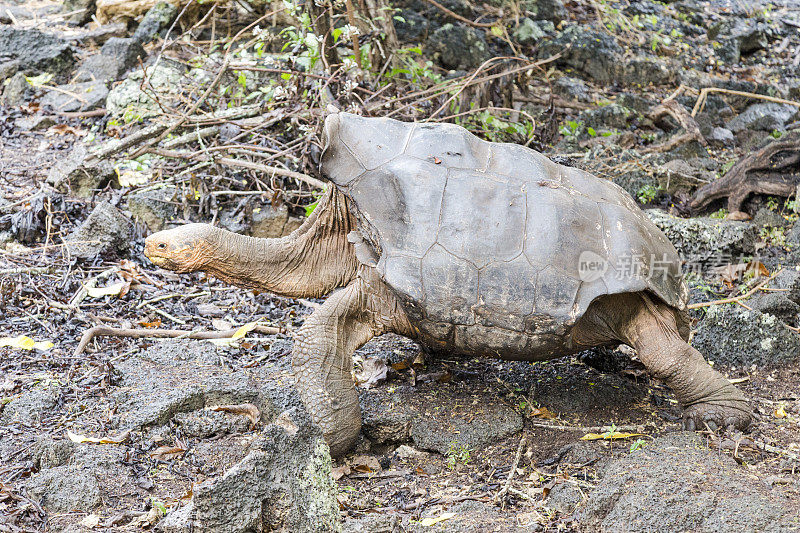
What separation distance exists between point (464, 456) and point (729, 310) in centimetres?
207

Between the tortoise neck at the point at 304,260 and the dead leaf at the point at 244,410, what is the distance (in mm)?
772

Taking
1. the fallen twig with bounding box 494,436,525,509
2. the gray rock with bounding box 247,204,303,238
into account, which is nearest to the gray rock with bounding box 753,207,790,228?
the fallen twig with bounding box 494,436,525,509

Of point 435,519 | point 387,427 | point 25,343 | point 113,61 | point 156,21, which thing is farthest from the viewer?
point 156,21

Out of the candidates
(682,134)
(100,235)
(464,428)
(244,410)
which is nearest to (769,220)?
(682,134)

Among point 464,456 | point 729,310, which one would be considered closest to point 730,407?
point 729,310

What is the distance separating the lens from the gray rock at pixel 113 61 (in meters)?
8.73

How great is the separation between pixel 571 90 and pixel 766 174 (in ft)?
9.94

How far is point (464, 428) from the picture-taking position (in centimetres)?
385

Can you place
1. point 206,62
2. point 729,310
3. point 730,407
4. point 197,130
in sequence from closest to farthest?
point 730,407
point 729,310
point 197,130
point 206,62

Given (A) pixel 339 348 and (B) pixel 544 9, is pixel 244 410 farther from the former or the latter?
(B) pixel 544 9

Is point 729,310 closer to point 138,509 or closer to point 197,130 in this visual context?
point 138,509

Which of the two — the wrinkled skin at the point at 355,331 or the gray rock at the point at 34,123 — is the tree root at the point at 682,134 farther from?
the gray rock at the point at 34,123

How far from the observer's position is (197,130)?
663 cm

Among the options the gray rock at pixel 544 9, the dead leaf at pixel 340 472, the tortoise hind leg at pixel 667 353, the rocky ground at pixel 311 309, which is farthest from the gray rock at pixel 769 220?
the gray rock at pixel 544 9
